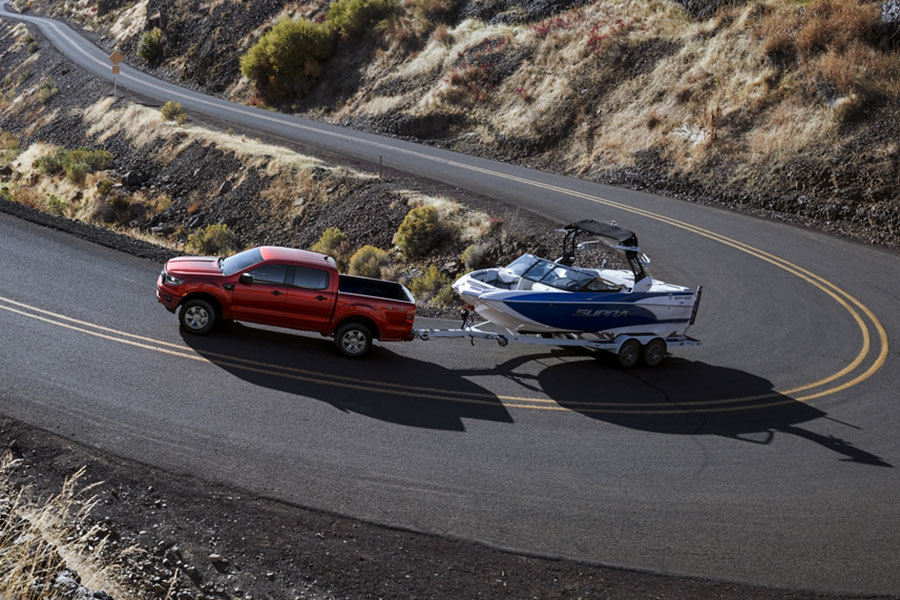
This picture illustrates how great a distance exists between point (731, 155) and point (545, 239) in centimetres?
1091

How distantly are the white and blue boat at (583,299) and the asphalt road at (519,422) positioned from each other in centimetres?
86

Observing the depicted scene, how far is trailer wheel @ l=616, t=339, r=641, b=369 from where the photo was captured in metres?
15.1

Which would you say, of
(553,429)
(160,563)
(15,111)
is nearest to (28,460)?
(160,563)

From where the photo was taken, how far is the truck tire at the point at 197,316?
14148 mm

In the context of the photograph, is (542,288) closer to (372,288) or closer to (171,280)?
(372,288)

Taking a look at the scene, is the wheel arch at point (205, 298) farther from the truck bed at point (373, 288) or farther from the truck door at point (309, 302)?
the truck bed at point (373, 288)

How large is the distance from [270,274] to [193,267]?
56.3 inches

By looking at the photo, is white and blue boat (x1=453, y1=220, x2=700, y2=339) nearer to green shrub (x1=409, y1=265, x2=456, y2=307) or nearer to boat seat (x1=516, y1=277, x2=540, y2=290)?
boat seat (x1=516, y1=277, x2=540, y2=290)

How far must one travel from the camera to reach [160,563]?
8.73 metres

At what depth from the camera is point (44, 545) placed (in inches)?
324

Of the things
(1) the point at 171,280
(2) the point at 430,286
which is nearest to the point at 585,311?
(1) the point at 171,280

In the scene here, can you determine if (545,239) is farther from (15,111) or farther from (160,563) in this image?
(15,111)

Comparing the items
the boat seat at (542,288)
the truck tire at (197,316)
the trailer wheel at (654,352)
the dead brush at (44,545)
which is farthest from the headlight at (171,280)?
the trailer wheel at (654,352)

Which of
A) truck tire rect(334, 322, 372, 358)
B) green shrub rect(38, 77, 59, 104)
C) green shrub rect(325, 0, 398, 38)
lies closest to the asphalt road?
truck tire rect(334, 322, 372, 358)
